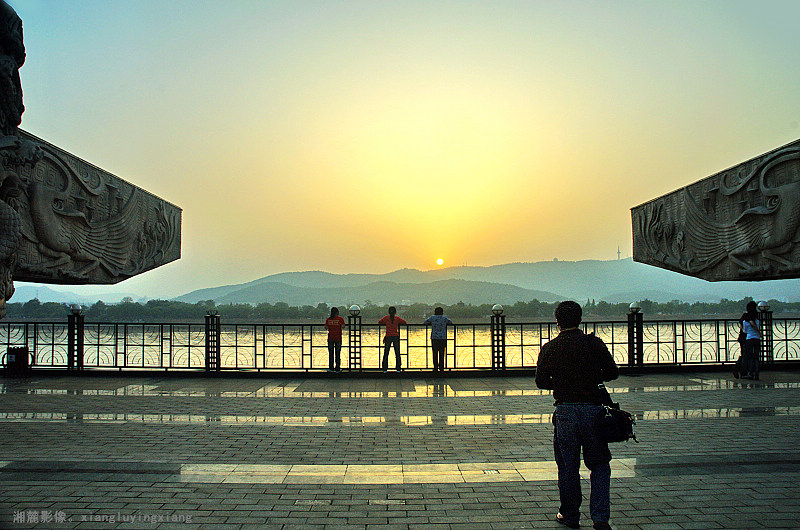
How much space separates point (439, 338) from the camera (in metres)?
11.5

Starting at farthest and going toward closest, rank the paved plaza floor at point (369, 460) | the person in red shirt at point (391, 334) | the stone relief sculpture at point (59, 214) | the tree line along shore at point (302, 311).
Result: the tree line along shore at point (302, 311) < the person in red shirt at point (391, 334) < the stone relief sculpture at point (59, 214) < the paved plaza floor at point (369, 460)

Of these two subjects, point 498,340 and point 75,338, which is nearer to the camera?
point 498,340

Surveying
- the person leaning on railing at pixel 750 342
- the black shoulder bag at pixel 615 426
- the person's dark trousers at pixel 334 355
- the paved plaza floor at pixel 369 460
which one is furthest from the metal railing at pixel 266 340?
the black shoulder bag at pixel 615 426

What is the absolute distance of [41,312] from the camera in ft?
72.7

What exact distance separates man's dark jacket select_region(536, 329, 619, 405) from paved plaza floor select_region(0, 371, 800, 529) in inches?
39.0

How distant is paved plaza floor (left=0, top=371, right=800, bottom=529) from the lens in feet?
13.1

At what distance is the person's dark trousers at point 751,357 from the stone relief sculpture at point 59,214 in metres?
12.2

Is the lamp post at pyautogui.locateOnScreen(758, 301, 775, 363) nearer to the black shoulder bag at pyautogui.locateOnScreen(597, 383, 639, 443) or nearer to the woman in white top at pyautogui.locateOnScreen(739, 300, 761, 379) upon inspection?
the woman in white top at pyautogui.locateOnScreen(739, 300, 761, 379)

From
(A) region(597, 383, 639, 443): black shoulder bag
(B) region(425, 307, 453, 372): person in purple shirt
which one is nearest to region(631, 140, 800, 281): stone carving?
(B) region(425, 307, 453, 372): person in purple shirt

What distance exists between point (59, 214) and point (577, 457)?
8152 mm

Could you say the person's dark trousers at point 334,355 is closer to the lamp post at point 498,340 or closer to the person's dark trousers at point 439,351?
the person's dark trousers at point 439,351

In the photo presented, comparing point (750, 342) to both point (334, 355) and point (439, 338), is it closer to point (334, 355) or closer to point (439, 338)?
point (439, 338)

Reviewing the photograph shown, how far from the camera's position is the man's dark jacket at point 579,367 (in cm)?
369

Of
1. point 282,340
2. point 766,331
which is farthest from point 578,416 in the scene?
point 766,331
